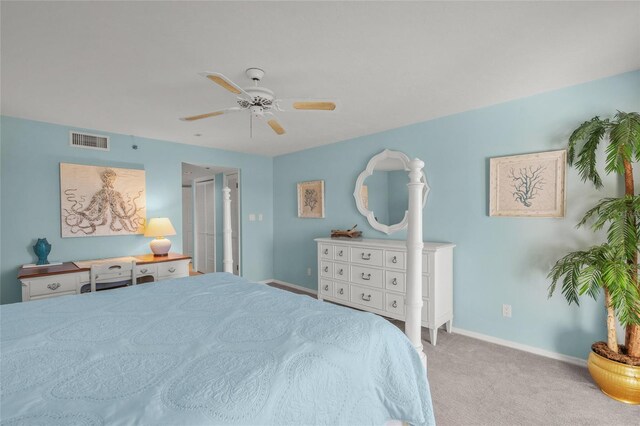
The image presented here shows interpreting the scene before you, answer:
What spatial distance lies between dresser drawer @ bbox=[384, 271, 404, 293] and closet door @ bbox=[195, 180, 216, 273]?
3.77 m

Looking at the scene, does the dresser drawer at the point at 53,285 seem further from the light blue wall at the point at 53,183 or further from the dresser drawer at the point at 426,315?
the dresser drawer at the point at 426,315

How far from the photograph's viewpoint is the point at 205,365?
108 cm

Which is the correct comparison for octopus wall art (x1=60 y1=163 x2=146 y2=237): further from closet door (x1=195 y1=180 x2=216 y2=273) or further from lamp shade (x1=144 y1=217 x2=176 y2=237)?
closet door (x1=195 y1=180 x2=216 y2=273)

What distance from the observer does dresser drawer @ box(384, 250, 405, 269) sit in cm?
305

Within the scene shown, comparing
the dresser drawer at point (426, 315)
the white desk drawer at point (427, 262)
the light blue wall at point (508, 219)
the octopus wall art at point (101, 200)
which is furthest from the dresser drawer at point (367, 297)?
the octopus wall art at point (101, 200)

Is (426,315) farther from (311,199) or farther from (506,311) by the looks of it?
(311,199)

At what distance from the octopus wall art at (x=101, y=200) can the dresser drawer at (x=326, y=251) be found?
2.40 m

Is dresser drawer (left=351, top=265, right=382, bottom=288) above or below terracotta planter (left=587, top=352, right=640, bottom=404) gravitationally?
above

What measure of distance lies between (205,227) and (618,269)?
19.4ft

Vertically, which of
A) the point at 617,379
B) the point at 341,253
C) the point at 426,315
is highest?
the point at 341,253

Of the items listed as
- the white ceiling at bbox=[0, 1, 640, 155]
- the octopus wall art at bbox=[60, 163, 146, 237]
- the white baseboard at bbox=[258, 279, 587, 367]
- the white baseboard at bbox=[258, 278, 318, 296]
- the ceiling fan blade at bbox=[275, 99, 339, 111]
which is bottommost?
the white baseboard at bbox=[258, 279, 587, 367]

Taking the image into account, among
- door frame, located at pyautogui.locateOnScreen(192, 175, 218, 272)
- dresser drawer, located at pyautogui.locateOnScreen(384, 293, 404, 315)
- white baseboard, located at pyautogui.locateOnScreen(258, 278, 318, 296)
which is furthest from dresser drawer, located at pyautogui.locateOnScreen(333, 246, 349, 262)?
door frame, located at pyautogui.locateOnScreen(192, 175, 218, 272)

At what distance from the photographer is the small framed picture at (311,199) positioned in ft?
15.0

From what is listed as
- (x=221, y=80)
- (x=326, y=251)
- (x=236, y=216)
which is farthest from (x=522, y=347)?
(x=236, y=216)
